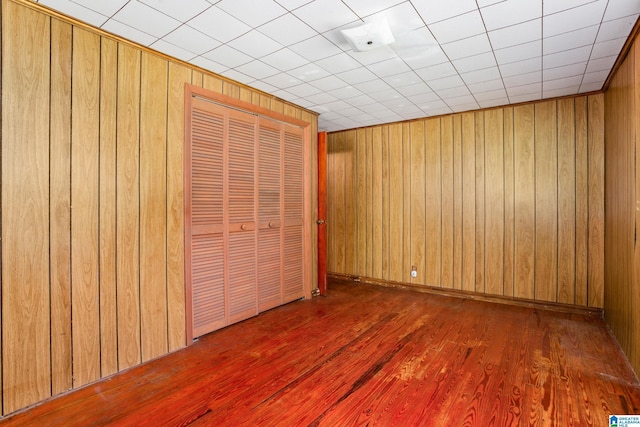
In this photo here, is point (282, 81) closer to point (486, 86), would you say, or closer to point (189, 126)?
point (189, 126)

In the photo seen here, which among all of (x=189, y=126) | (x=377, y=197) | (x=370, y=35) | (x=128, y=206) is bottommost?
(x=128, y=206)

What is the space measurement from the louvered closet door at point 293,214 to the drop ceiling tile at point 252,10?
185 centimetres

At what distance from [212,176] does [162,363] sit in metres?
1.70

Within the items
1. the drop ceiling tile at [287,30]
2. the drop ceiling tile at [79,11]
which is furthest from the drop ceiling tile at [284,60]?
the drop ceiling tile at [79,11]

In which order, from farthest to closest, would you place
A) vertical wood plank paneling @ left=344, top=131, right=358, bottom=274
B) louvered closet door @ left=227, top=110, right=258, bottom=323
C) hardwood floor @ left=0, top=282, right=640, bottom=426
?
vertical wood plank paneling @ left=344, top=131, right=358, bottom=274
louvered closet door @ left=227, top=110, right=258, bottom=323
hardwood floor @ left=0, top=282, right=640, bottom=426

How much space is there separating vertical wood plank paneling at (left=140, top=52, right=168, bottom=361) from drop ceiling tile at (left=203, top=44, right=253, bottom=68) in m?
0.42

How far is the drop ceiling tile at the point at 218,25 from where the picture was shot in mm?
2137

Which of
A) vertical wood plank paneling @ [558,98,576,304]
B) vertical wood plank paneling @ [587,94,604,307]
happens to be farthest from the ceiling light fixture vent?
vertical wood plank paneling @ [587,94,604,307]

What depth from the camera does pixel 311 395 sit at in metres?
2.12

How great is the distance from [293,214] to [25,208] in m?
2.66

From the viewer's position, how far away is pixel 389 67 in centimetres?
293

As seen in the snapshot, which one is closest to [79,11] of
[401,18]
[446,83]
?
[401,18]

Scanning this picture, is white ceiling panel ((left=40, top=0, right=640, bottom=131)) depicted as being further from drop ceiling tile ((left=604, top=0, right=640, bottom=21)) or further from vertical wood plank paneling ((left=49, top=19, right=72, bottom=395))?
vertical wood plank paneling ((left=49, top=19, right=72, bottom=395))

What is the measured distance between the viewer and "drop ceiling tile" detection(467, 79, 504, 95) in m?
3.32
